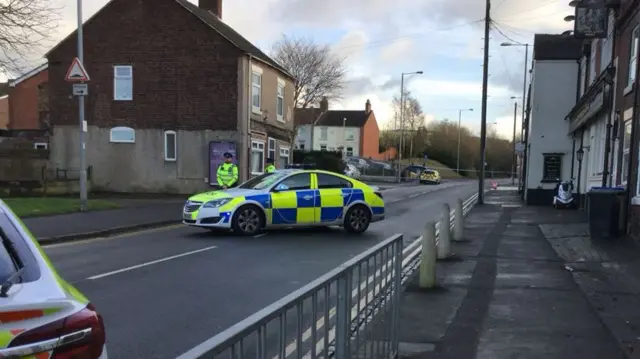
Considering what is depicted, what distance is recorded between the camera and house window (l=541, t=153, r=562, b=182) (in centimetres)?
2570

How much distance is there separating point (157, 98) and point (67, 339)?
80.5ft

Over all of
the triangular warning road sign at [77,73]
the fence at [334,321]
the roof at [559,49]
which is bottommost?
the fence at [334,321]

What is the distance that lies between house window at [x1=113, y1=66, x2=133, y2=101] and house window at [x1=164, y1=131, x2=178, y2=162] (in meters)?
2.65

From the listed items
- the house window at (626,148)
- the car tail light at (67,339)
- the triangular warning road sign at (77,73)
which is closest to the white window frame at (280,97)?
the triangular warning road sign at (77,73)

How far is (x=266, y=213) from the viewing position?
12.6m

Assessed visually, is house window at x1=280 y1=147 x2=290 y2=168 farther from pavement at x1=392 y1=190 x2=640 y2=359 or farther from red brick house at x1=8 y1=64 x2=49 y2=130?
red brick house at x1=8 y1=64 x2=49 y2=130

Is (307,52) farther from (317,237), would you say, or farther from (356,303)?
(356,303)

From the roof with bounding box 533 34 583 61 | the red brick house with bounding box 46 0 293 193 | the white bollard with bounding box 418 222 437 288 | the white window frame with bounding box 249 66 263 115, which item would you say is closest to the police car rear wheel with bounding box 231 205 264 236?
the white bollard with bounding box 418 222 437 288

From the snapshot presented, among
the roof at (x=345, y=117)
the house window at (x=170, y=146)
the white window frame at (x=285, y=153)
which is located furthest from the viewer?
the roof at (x=345, y=117)

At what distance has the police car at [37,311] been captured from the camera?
85.2 inches

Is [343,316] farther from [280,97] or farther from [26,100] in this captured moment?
[26,100]

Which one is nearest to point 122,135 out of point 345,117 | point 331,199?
point 331,199

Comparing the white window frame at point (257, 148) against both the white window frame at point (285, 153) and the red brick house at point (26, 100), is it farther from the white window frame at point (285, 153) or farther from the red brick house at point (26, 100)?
the red brick house at point (26, 100)

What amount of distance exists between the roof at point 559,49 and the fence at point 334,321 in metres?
24.0
